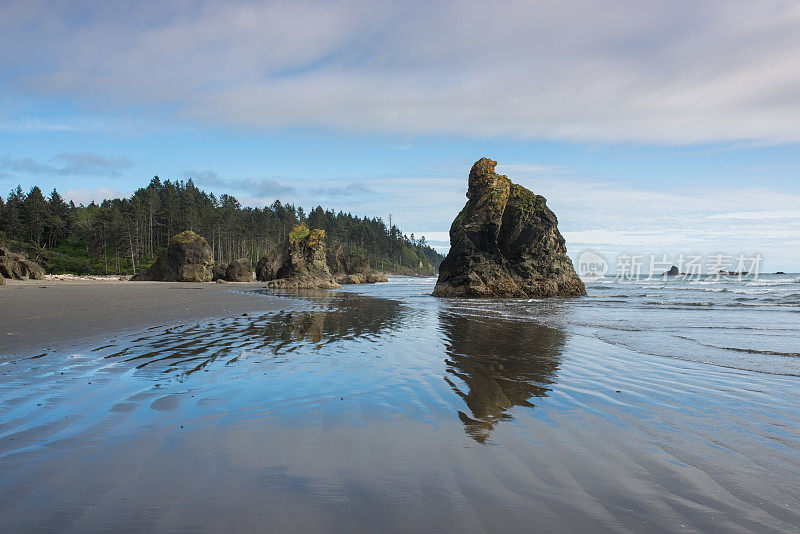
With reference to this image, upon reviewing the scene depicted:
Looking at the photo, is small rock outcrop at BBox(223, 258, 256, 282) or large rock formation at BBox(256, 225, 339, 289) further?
small rock outcrop at BBox(223, 258, 256, 282)

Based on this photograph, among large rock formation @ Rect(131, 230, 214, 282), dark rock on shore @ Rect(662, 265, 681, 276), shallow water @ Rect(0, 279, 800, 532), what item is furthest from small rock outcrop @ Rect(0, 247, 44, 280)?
dark rock on shore @ Rect(662, 265, 681, 276)

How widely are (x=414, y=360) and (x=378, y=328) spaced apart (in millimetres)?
5061

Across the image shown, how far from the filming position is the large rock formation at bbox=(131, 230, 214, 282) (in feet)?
191

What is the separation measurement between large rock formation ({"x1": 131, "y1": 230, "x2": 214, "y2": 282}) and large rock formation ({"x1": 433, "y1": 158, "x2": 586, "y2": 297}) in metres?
38.5

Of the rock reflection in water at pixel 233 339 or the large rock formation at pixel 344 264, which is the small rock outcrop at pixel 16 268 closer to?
the rock reflection in water at pixel 233 339

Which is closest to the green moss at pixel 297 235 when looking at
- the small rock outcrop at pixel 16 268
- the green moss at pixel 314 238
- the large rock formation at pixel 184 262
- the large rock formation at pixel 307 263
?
the large rock formation at pixel 307 263

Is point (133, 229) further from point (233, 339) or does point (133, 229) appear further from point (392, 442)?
point (392, 442)

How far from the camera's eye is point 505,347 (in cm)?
1020

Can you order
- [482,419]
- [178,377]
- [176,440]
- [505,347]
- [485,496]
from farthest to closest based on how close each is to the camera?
[505,347], [178,377], [482,419], [176,440], [485,496]

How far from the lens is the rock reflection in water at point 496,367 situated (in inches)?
204

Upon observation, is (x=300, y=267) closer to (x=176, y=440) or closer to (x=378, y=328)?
(x=378, y=328)

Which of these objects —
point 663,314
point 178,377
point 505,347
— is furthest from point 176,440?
point 663,314

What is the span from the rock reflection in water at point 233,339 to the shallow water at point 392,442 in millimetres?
121

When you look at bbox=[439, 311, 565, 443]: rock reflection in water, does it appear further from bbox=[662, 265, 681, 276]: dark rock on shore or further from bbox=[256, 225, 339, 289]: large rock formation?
bbox=[662, 265, 681, 276]: dark rock on shore
